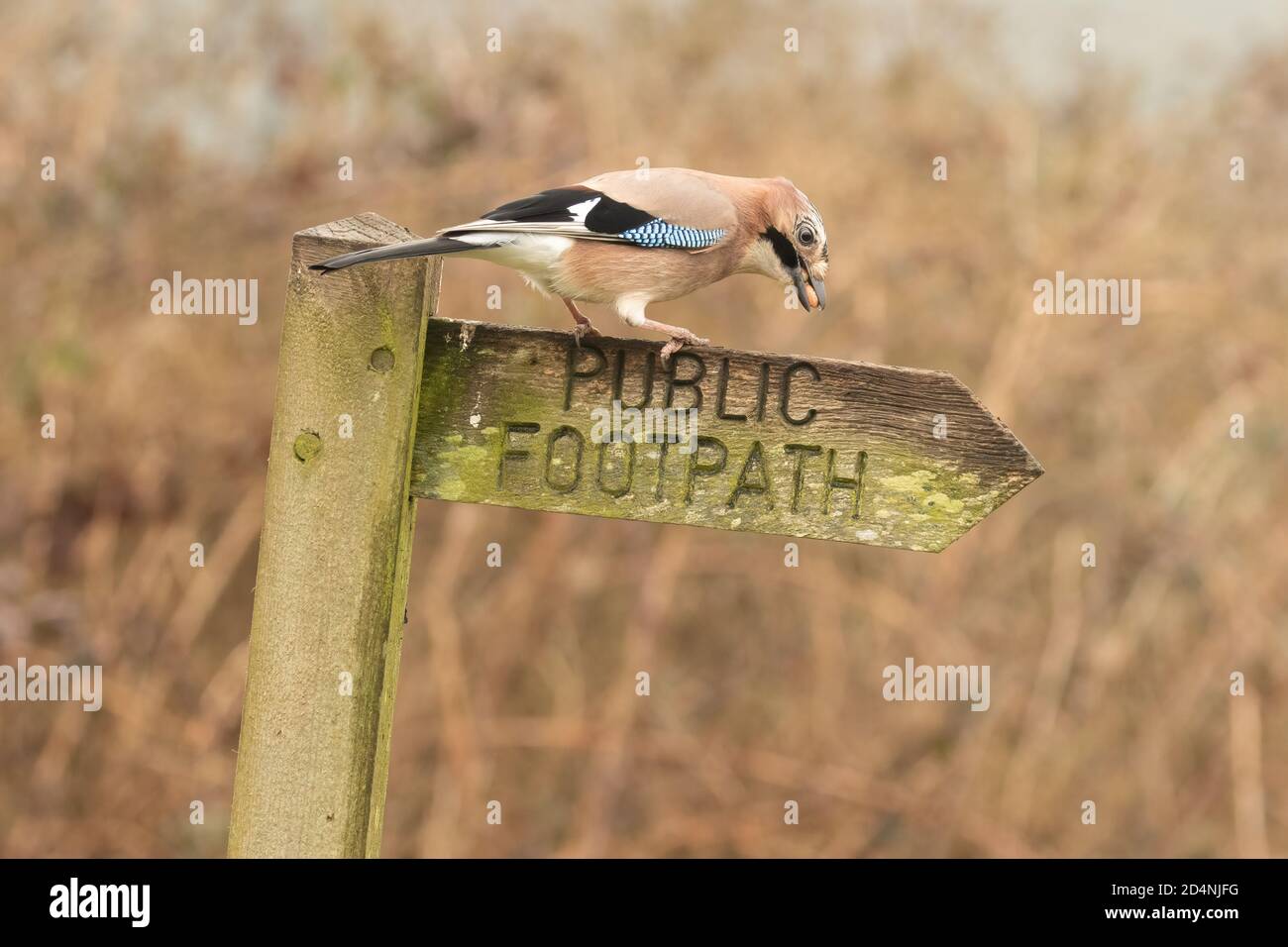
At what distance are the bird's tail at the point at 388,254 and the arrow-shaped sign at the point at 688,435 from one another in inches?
5.4

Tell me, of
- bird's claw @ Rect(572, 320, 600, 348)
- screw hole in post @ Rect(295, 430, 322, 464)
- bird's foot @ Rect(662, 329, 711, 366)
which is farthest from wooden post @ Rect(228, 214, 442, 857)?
bird's foot @ Rect(662, 329, 711, 366)

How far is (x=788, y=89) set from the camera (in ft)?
21.9

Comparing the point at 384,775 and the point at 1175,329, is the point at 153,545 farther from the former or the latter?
the point at 1175,329

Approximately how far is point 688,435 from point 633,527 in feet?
11.9

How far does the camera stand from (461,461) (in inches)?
94.7

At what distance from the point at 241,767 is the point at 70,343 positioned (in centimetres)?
355

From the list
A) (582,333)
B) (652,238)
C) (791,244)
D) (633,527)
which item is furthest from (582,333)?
(633,527)

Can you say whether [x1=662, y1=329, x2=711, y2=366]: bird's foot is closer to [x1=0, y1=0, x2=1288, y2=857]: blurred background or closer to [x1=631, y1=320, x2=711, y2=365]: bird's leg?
[x1=631, y1=320, x2=711, y2=365]: bird's leg

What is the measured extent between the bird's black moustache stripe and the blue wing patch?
150mm

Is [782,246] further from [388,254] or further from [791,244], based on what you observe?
[388,254]

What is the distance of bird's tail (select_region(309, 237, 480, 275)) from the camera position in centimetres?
221

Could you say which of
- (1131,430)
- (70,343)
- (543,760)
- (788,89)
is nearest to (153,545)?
(70,343)

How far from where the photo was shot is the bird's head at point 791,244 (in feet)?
10.1

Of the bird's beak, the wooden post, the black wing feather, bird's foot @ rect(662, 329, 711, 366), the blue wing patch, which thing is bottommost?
the wooden post
